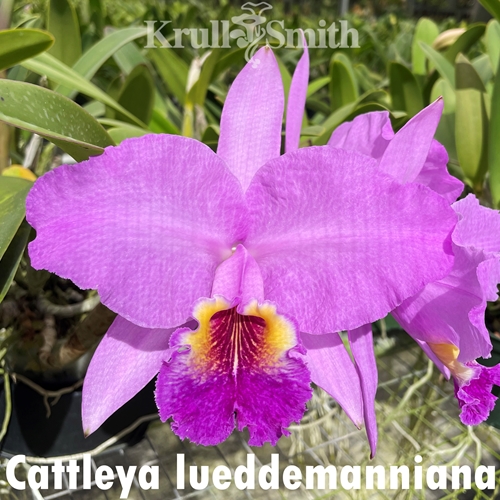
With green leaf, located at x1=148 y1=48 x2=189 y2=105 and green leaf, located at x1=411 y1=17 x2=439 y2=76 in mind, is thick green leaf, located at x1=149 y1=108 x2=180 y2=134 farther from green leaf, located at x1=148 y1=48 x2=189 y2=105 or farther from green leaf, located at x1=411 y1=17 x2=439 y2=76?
green leaf, located at x1=411 y1=17 x2=439 y2=76

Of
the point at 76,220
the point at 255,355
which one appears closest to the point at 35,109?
the point at 76,220

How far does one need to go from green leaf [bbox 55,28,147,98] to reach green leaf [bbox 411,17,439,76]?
74 centimetres

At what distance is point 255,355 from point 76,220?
20cm

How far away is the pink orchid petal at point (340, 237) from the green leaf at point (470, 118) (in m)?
0.55

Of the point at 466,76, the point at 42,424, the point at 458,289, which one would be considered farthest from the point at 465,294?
the point at 42,424

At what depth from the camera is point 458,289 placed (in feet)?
1.58

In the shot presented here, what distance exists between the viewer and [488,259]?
459 millimetres

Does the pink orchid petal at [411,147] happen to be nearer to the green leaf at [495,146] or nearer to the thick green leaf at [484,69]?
the green leaf at [495,146]

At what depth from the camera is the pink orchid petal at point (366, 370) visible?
20.7 inches

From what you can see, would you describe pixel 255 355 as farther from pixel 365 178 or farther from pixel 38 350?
pixel 38 350

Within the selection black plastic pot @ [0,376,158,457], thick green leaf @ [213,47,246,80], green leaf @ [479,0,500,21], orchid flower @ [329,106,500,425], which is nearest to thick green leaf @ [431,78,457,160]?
green leaf @ [479,0,500,21]

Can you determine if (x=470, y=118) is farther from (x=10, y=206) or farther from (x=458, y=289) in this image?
(x=10, y=206)

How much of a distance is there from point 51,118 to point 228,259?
23 cm

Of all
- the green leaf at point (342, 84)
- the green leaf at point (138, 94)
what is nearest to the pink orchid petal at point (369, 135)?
the green leaf at point (138, 94)
